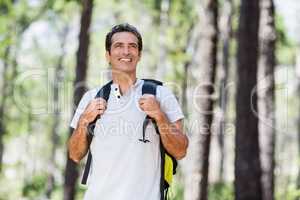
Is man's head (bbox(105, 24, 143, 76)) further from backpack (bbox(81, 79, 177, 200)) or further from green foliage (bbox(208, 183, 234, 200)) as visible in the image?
green foliage (bbox(208, 183, 234, 200))

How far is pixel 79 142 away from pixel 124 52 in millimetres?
632

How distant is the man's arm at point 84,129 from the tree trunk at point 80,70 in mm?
8796

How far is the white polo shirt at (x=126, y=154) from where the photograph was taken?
3.52 meters

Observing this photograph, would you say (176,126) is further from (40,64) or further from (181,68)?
(40,64)

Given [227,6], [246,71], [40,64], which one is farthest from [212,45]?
[40,64]

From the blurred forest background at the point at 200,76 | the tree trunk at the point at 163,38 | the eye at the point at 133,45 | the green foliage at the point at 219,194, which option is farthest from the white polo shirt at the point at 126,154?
the tree trunk at the point at 163,38

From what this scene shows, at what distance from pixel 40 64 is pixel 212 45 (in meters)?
36.3

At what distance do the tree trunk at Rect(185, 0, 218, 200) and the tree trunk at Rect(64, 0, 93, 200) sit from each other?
337cm

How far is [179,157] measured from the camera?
3631mm

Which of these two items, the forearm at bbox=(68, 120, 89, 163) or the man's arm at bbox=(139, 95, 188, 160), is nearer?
the man's arm at bbox=(139, 95, 188, 160)

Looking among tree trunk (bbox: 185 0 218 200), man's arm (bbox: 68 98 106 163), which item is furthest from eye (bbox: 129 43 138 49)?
tree trunk (bbox: 185 0 218 200)

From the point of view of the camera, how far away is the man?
3512mm

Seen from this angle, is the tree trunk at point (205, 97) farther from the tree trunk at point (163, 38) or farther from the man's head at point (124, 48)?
the tree trunk at point (163, 38)

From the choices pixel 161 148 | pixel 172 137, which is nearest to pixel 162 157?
pixel 161 148
